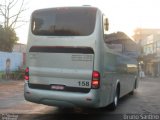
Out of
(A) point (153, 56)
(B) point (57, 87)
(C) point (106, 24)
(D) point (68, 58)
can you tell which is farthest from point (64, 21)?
(A) point (153, 56)

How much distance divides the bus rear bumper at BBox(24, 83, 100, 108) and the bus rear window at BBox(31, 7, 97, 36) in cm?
172

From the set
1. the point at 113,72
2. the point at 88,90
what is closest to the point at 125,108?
the point at 113,72

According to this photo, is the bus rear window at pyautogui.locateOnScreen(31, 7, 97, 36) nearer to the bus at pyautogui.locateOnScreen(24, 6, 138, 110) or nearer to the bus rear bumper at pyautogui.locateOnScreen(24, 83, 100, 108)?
the bus at pyautogui.locateOnScreen(24, 6, 138, 110)

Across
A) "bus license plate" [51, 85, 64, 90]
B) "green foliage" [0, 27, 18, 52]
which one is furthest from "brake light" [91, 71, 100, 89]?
"green foliage" [0, 27, 18, 52]

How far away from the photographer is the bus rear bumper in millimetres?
9078

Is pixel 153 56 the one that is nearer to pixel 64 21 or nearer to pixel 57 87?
pixel 64 21

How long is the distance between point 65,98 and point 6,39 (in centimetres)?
2862

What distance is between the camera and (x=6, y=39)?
36.6m

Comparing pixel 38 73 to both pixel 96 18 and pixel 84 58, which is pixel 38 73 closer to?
pixel 84 58

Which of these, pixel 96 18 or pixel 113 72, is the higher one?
A: pixel 96 18

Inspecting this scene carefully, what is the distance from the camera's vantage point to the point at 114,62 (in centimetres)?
1115

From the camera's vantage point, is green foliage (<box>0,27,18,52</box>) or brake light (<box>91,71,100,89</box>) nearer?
brake light (<box>91,71,100,89</box>)

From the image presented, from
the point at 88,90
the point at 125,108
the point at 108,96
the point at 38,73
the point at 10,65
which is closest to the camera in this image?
the point at 88,90

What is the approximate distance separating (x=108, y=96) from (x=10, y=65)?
20228 mm
